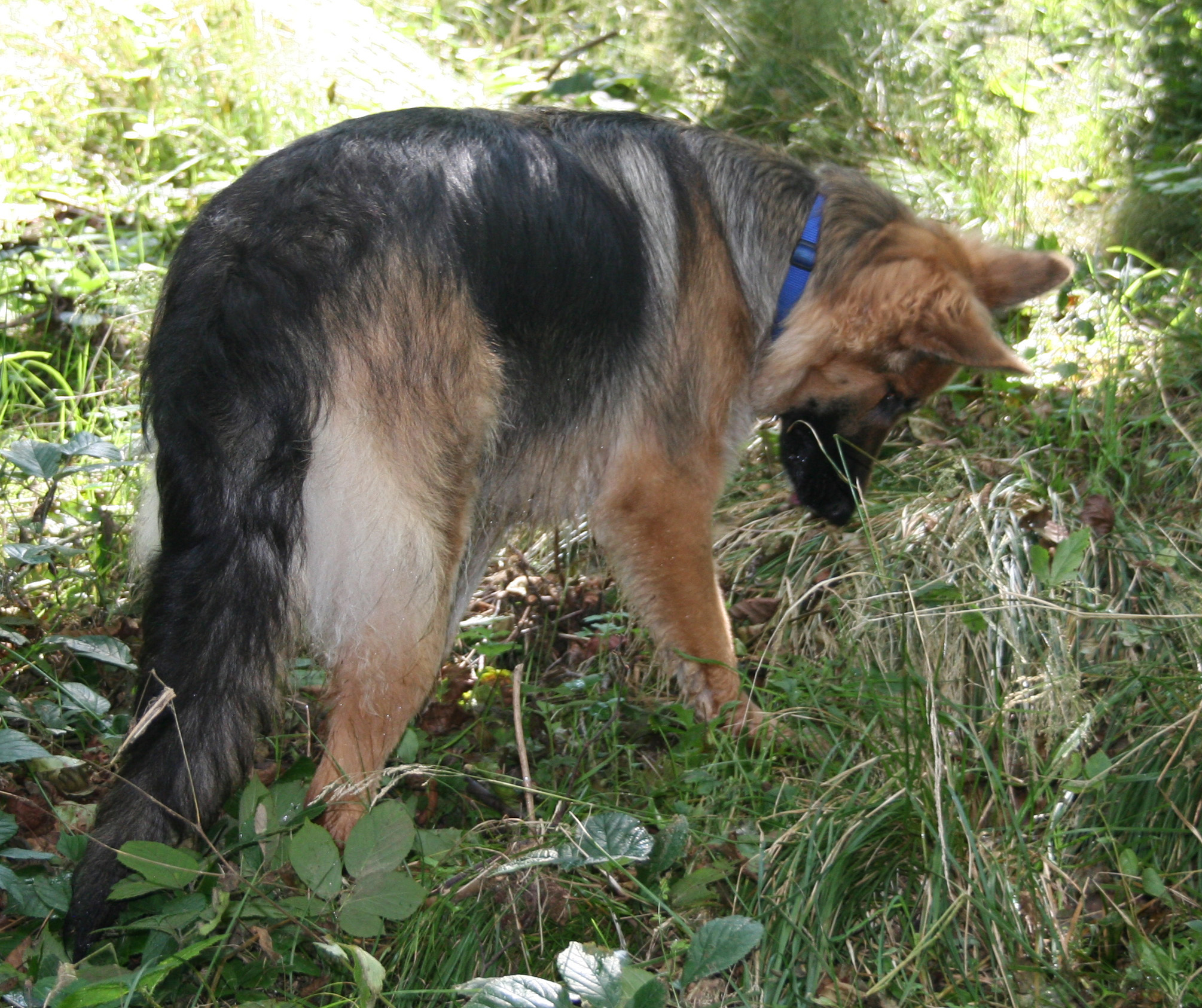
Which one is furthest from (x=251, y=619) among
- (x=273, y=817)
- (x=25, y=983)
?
(x=25, y=983)

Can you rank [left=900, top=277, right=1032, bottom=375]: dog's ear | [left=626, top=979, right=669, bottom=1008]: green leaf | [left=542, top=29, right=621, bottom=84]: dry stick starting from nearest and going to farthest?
[left=626, top=979, right=669, bottom=1008]: green leaf < [left=900, top=277, right=1032, bottom=375]: dog's ear < [left=542, top=29, right=621, bottom=84]: dry stick

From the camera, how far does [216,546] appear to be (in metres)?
2.21

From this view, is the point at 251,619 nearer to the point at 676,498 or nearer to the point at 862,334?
the point at 676,498

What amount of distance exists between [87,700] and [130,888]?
85 cm

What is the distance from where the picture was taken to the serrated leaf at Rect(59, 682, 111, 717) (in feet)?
9.00

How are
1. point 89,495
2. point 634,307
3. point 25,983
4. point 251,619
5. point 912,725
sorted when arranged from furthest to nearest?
1. point 89,495
2. point 634,307
3. point 912,725
4. point 251,619
5. point 25,983

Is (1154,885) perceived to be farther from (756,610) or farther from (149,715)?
(149,715)

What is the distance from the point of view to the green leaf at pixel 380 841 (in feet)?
7.09

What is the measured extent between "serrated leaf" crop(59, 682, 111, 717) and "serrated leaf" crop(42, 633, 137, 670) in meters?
0.09

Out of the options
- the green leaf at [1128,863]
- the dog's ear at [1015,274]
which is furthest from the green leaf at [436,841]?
the dog's ear at [1015,274]

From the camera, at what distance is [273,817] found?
2.37m

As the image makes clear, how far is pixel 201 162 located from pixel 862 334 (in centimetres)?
364

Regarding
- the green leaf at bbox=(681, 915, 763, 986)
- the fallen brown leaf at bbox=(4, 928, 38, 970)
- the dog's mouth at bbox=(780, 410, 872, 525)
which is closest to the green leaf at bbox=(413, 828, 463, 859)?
the green leaf at bbox=(681, 915, 763, 986)

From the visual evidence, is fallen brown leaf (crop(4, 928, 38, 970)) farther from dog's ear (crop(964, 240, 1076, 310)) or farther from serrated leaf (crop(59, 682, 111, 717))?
dog's ear (crop(964, 240, 1076, 310))
